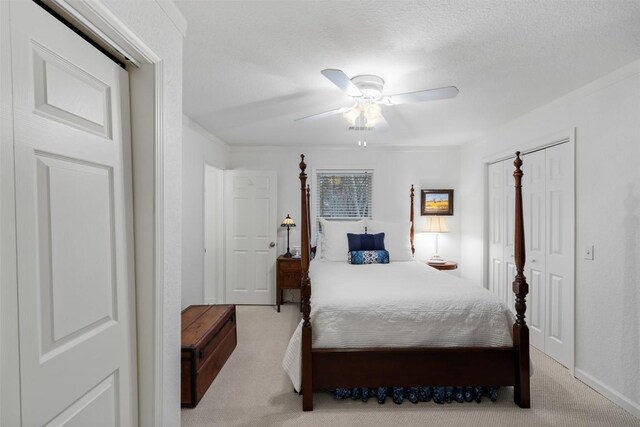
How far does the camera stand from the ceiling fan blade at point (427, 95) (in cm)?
202

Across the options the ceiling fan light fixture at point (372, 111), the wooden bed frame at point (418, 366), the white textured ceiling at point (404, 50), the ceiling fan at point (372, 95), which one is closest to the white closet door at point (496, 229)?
the white textured ceiling at point (404, 50)

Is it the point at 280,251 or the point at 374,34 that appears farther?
the point at 280,251

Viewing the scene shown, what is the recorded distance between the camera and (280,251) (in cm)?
496

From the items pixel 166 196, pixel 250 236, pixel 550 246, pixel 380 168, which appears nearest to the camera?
pixel 166 196

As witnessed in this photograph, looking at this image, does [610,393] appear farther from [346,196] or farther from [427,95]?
[346,196]

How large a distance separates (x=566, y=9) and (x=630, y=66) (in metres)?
1.07

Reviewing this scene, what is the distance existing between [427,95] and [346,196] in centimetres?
292

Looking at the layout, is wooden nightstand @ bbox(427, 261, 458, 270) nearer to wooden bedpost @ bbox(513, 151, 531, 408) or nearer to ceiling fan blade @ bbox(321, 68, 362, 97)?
wooden bedpost @ bbox(513, 151, 531, 408)

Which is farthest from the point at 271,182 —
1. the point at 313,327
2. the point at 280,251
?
the point at 313,327

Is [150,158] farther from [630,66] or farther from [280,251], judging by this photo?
[280,251]

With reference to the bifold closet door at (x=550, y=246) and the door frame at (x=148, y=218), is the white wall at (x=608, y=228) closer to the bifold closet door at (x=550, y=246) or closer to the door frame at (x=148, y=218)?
the bifold closet door at (x=550, y=246)

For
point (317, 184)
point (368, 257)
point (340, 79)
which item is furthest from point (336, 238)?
point (340, 79)

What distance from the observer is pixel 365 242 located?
402cm

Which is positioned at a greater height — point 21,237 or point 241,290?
point 21,237
